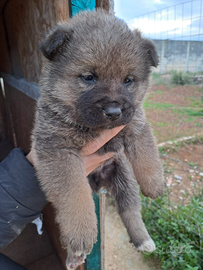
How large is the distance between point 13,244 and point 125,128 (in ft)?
9.10

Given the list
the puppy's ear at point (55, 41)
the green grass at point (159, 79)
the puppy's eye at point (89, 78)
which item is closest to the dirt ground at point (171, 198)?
the puppy's eye at point (89, 78)

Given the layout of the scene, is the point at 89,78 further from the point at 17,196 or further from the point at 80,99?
the point at 17,196

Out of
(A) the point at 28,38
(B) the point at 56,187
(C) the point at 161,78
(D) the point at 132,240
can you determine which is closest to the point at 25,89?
(A) the point at 28,38

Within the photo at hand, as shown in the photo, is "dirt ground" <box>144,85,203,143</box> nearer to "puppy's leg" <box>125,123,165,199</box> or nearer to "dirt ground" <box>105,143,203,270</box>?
"dirt ground" <box>105,143,203,270</box>

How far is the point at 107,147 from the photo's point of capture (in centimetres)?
201

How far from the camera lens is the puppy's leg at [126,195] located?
2283mm

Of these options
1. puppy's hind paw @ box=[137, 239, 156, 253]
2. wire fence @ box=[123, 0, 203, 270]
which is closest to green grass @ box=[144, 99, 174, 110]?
wire fence @ box=[123, 0, 203, 270]

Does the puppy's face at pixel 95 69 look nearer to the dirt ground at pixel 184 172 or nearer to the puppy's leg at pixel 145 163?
the puppy's leg at pixel 145 163

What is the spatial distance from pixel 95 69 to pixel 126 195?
4.76 ft

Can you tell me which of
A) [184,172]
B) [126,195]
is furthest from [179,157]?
[126,195]

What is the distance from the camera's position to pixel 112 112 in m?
1.44

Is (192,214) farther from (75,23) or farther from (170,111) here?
(170,111)

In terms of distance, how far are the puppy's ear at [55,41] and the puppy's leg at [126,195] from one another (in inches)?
49.2

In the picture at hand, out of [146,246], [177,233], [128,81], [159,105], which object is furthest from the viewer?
[159,105]
